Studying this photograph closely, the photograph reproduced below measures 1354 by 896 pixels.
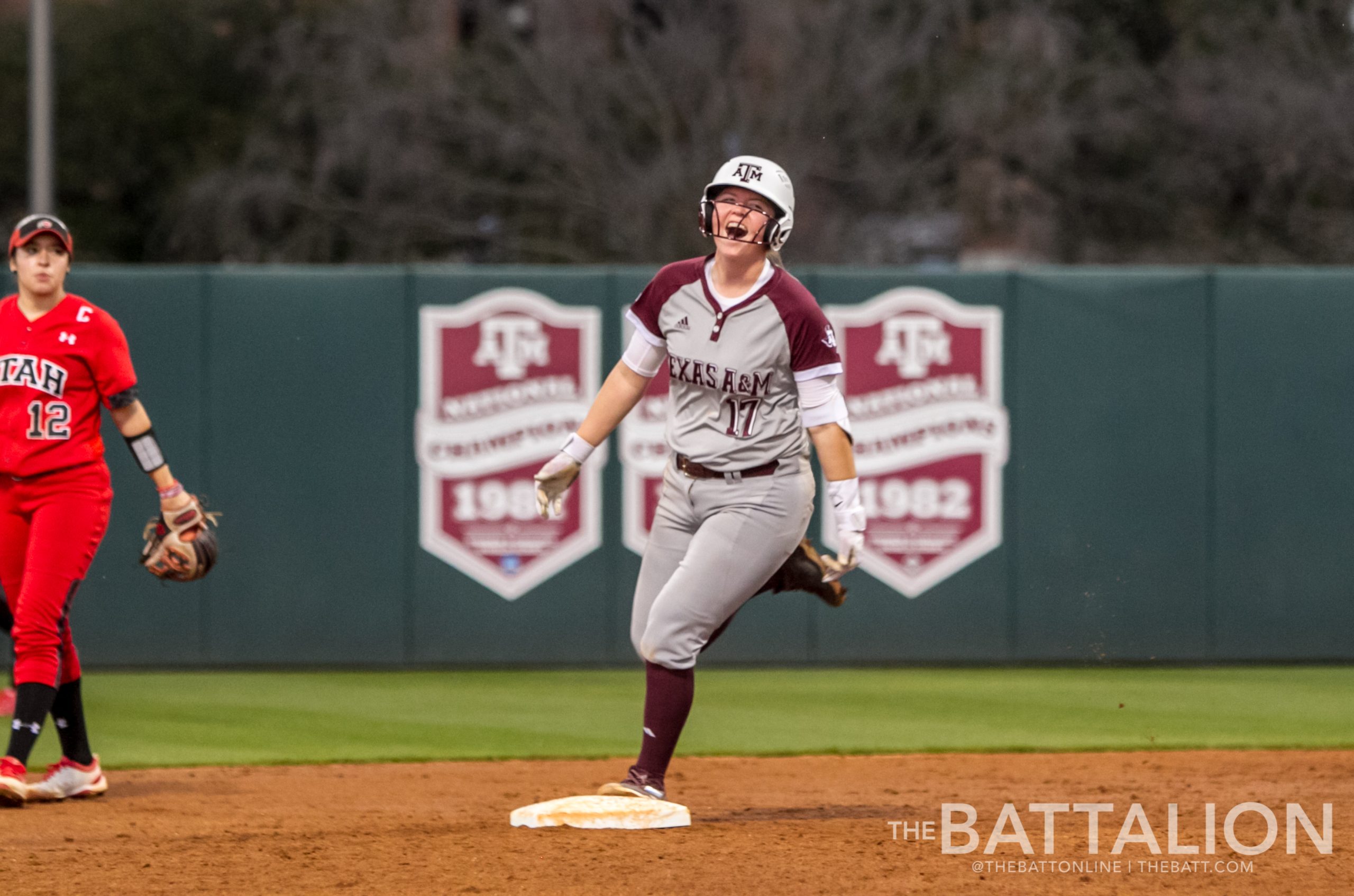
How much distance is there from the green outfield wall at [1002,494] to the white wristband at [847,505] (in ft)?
15.9

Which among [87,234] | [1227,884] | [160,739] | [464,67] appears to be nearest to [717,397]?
[1227,884]

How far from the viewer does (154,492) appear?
10.2m

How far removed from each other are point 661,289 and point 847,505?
0.90 meters

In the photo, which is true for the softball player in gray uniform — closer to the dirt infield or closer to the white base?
the white base

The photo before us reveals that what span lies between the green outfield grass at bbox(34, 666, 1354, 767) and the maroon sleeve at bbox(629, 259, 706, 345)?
2688mm

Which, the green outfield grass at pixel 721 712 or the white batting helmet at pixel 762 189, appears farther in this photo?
the green outfield grass at pixel 721 712

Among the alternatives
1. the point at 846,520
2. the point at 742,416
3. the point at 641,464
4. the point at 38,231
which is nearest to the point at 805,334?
the point at 742,416

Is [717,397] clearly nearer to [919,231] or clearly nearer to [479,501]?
[479,501]

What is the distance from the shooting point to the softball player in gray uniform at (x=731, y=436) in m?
5.48

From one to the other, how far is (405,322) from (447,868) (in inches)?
229

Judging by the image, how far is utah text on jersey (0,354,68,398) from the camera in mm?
6102

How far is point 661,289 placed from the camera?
564cm

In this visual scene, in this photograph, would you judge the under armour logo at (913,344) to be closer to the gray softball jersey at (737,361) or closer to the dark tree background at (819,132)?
the gray softball jersey at (737,361)

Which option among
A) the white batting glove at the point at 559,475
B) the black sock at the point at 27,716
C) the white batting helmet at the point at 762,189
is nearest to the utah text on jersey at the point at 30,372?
the black sock at the point at 27,716
